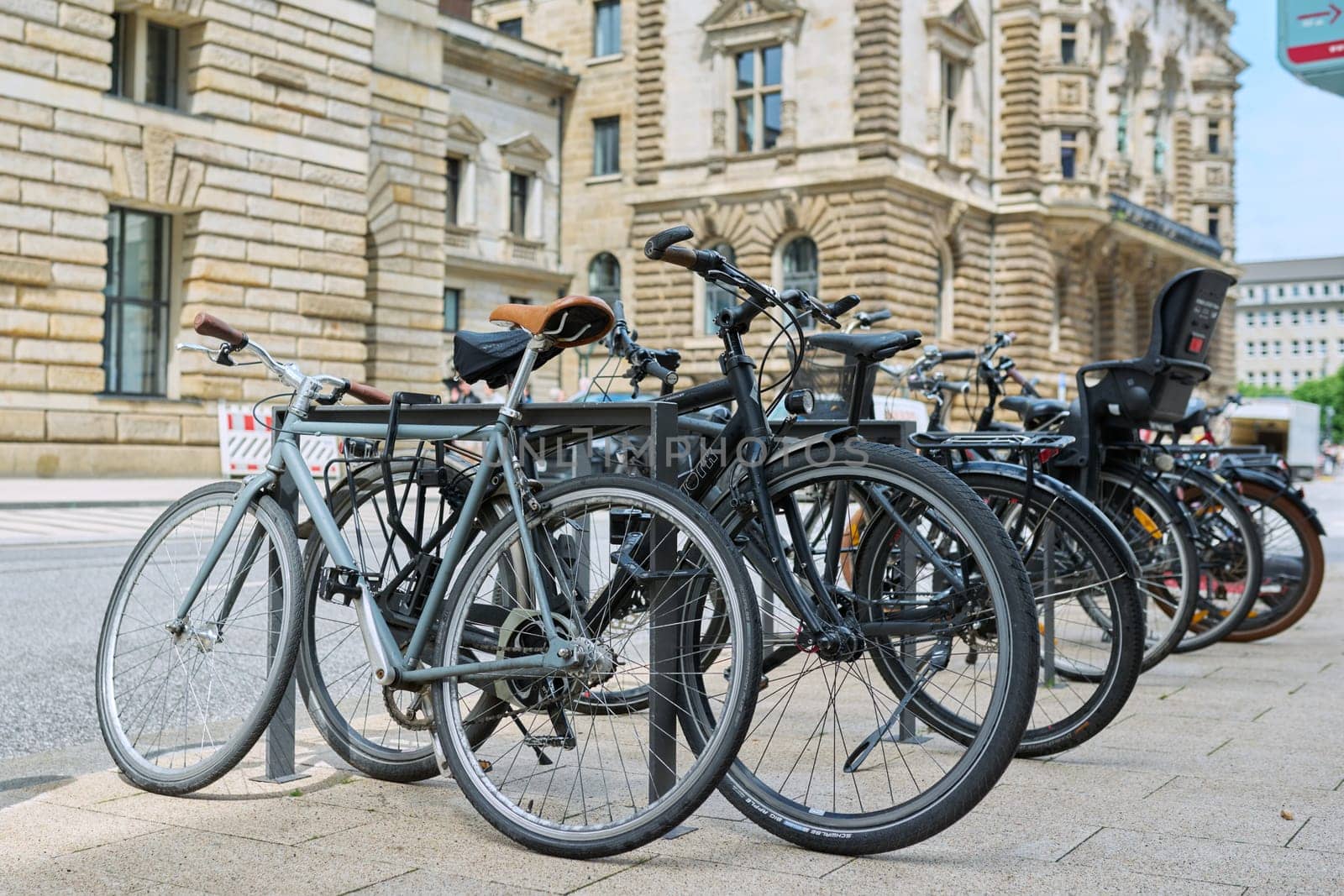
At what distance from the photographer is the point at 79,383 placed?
21.1 metres

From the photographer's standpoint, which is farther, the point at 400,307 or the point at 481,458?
the point at 400,307

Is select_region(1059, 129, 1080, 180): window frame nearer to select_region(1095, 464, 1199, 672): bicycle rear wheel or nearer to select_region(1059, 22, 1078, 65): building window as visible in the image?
select_region(1059, 22, 1078, 65): building window

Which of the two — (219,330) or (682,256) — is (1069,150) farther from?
(682,256)

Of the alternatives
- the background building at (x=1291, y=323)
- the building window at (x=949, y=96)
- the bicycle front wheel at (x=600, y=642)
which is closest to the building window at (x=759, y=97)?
the building window at (x=949, y=96)

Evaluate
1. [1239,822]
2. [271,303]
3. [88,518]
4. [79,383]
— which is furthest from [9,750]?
[271,303]

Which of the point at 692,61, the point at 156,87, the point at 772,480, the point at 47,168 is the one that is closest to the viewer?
the point at 772,480

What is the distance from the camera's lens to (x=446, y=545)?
3656 mm

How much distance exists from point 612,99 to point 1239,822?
3927 centimetres

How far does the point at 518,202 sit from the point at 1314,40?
1342 inches

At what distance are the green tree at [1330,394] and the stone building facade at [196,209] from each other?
106 m

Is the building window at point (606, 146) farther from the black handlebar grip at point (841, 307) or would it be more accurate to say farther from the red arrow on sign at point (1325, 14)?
the black handlebar grip at point (841, 307)

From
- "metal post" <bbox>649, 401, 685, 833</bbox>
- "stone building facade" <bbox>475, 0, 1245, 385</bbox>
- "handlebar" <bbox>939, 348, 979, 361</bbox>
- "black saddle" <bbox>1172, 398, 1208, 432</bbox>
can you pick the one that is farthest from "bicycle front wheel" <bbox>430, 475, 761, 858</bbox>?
"stone building facade" <bbox>475, 0, 1245, 385</bbox>

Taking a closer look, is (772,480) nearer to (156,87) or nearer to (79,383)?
(79,383)

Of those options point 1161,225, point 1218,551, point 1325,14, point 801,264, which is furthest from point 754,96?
point 1218,551
